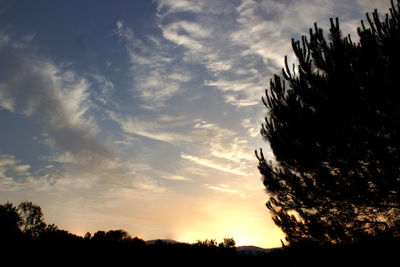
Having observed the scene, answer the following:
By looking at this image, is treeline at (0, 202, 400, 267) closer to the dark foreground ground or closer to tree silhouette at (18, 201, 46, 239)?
the dark foreground ground

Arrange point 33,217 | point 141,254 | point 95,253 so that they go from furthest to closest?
point 33,217, point 141,254, point 95,253

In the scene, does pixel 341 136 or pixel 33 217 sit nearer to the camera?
pixel 341 136

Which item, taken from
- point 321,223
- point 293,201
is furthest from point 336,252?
point 293,201

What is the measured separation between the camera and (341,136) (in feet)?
22.0

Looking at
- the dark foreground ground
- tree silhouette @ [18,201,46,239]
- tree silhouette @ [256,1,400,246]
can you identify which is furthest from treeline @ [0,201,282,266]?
tree silhouette @ [18,201,46,239]

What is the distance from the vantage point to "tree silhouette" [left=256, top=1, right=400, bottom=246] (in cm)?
600

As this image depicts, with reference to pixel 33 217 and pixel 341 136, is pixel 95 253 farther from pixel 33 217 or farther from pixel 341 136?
pixel 33 217

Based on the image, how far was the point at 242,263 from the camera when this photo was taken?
43.1 ft

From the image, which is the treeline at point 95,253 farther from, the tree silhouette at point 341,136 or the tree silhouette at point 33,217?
the tree silhouette at point 33,217

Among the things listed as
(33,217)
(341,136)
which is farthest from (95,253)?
(33,217)

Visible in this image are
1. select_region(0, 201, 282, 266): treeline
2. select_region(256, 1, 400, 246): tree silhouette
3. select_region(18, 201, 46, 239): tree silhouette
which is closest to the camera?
select_region(256, 1, 400, 246): tree silhouette

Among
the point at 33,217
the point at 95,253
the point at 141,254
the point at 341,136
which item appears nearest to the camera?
the point at 341,136

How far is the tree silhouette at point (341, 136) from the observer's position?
19.7 feet

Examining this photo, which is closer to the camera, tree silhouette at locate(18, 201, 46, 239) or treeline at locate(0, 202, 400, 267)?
treeline at locate(0, 202, 400, 267)
